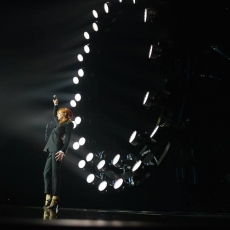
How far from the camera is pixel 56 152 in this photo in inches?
108

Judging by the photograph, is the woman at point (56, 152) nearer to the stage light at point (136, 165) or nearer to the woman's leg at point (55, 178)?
the woman's leg at point (55, 178)

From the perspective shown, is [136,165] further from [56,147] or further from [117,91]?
[117,91]

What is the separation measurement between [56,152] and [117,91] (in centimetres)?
105

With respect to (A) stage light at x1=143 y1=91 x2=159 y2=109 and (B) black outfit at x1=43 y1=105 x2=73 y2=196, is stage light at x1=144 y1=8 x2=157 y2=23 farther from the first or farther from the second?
(B) black outfit at x1=43 y1=105 x2=73 y2=196

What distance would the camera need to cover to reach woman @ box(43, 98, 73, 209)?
8.83 ft

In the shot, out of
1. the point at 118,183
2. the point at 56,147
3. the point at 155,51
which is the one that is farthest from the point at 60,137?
the point at 155,51

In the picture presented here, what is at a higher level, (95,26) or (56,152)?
(95,26)

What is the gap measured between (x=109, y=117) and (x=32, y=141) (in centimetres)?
127

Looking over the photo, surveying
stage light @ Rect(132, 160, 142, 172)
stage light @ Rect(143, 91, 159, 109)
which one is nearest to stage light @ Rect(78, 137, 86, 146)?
stage light @ Rect(132, 160, 142, 172)

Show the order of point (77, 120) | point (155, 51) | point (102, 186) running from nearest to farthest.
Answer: point (155, 51) < point (102, 186) < point (77, 120)

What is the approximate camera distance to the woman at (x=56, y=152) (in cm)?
269

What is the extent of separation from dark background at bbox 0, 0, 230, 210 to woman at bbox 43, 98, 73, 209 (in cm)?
59

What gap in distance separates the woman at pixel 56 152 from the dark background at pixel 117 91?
593mm

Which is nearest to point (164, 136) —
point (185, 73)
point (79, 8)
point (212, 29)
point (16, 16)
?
point (185, 73)
